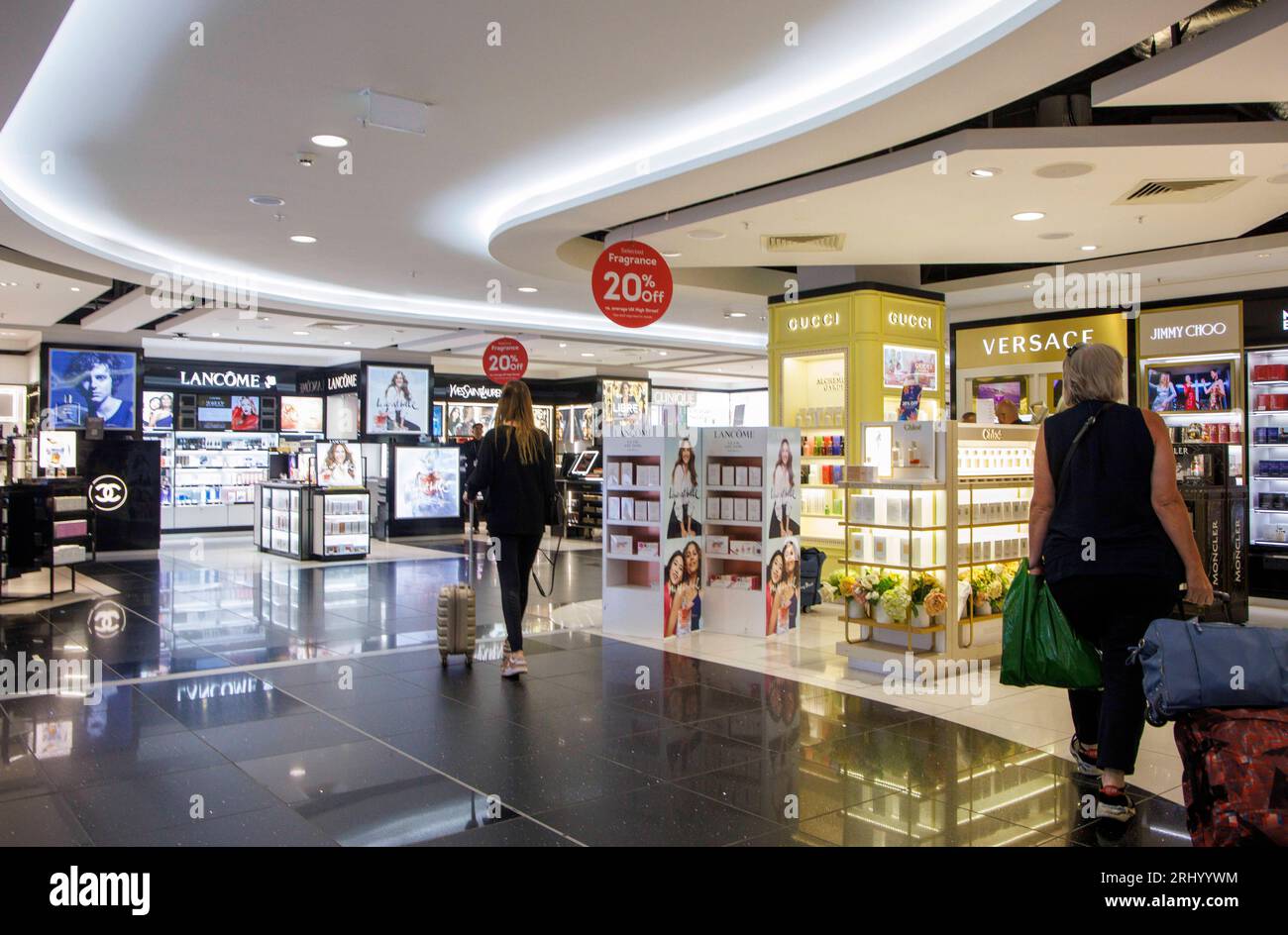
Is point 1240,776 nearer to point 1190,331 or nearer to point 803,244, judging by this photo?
point 803,244

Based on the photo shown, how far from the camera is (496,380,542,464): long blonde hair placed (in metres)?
6.00

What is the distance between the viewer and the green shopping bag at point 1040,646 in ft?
12.1

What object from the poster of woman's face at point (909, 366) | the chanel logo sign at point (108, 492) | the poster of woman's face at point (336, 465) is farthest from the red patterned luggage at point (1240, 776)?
the chanel logo sign at point (108, 492)

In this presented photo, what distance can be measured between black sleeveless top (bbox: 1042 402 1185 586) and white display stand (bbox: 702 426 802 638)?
397cm

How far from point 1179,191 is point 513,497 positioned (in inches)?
192

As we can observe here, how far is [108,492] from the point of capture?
13375 millimetres

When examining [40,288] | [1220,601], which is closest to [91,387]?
[40,288]

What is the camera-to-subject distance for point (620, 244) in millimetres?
7215

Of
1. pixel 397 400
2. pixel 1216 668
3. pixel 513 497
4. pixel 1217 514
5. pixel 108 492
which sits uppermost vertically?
pixel 397 400

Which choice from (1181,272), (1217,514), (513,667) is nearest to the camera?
(513,667)

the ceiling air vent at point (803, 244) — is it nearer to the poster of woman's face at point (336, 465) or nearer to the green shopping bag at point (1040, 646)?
the green shopping bag at point (1040, 646)

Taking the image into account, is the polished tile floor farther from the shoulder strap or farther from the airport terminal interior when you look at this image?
the shoulder strap
